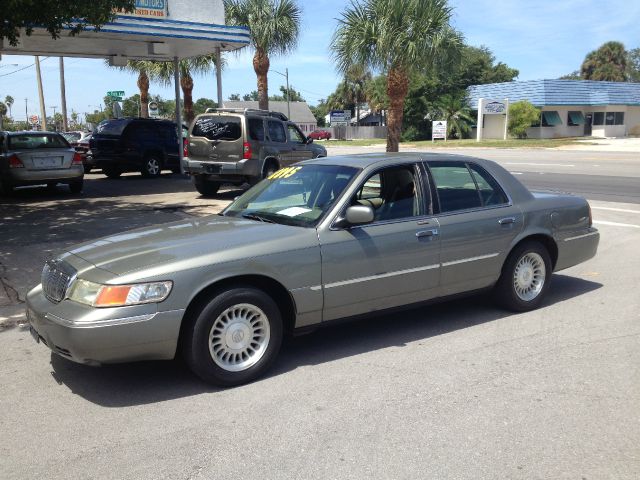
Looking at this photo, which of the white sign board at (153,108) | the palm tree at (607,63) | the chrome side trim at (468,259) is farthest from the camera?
the palm tree at (607,63)

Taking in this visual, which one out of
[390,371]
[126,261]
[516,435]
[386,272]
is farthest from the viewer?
[386,272]

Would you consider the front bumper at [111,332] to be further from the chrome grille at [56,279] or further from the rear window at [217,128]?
the rear window at [217,128]

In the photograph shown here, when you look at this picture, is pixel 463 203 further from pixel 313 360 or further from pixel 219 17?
pixel 219 17

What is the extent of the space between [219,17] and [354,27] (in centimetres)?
431

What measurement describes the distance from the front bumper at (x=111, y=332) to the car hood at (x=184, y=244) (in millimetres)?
311

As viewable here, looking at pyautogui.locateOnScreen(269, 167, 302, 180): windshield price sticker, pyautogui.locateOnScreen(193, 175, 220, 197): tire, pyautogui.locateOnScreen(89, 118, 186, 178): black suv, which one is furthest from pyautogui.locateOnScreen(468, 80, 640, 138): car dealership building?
pyautogui.locateOnScreen(269, 167, 302, 180): windshield price sticker

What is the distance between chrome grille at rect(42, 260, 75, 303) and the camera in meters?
4.12

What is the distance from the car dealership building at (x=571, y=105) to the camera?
5497 cm

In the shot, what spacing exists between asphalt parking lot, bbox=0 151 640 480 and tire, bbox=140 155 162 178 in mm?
13932

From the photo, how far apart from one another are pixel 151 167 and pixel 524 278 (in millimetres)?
16093

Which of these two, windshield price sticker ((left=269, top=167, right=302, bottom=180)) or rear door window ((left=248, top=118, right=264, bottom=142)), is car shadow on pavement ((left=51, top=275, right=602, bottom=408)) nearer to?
windshield price sticker ((left=269, top=167, right=302, bottom=180))

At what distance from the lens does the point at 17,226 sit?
10680 millimetres

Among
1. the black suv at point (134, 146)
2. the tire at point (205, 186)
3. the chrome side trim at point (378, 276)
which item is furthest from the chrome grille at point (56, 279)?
the black suv at point (134, 146)

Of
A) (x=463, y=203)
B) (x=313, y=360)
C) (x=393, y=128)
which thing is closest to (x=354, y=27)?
(x=393, y=128)
